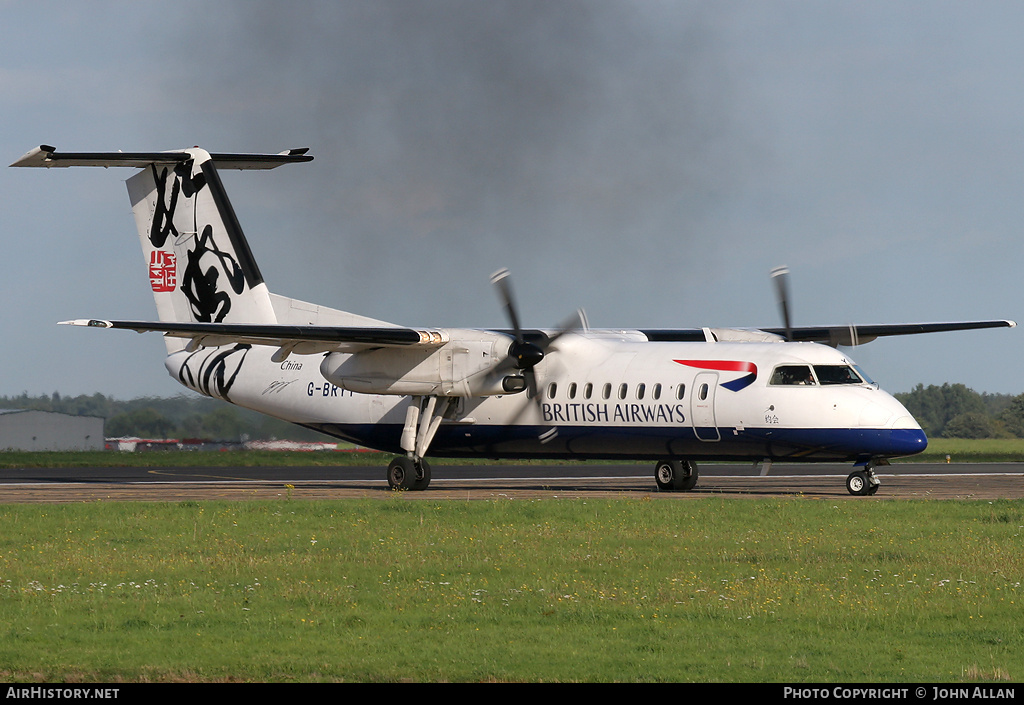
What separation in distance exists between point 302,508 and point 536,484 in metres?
10.9

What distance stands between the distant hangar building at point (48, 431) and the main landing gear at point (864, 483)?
50.0 meters

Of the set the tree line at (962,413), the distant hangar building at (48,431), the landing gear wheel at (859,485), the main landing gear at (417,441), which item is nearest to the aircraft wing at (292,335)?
the main landing gear at (417,441)

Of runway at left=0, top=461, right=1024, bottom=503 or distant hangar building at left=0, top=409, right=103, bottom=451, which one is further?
distant hangar building at left=0, top=409, right=103, bottom=451

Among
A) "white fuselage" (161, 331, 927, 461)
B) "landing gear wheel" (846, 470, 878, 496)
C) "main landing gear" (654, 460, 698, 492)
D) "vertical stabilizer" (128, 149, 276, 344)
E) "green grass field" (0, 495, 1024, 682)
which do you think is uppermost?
"vertical stabilizer" (128, 149, 276, 344)

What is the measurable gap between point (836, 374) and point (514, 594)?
46.4 feet

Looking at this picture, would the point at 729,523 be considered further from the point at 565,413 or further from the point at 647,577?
the point at 565,413

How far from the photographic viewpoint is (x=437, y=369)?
1089 inches

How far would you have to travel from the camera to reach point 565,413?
90.5 ft

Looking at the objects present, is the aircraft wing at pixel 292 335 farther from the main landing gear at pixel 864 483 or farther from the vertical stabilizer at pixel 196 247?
the main landing gear at pixel 864 483

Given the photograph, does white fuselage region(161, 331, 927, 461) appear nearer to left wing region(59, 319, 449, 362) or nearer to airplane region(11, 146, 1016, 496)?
airplane region(11, 146, 1016, 496)

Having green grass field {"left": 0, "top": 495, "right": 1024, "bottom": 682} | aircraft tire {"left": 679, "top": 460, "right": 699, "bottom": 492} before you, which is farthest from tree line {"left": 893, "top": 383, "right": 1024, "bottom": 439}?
green grass field {"left": 0, "top": 495, "right": 1024, "bottom": 682}

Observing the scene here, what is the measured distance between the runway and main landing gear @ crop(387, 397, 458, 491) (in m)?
0.47

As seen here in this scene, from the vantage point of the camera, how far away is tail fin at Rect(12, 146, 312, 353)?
3089 cm

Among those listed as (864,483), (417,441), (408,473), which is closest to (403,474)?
(408,473)
